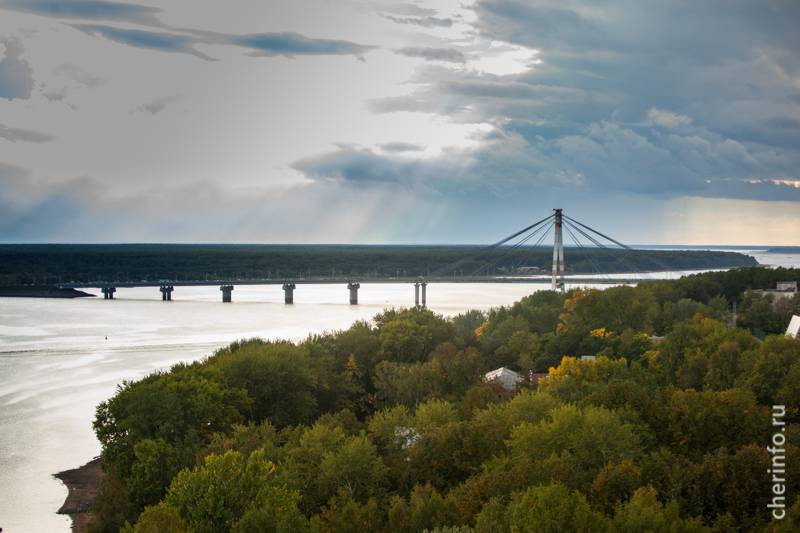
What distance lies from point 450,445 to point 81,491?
38.8 ft

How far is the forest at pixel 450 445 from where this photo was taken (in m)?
11.5

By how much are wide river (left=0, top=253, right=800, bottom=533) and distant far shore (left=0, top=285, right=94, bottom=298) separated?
424cm

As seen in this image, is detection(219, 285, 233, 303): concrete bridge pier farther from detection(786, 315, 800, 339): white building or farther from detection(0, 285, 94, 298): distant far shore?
detection(786, 315, 800, 339): white building

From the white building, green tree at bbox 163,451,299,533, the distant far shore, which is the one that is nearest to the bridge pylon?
the white building

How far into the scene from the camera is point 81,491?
1966cm

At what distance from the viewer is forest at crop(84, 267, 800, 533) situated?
451 inches

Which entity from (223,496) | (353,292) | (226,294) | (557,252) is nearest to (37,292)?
(226,294)

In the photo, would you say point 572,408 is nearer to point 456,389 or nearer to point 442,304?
point 456,389

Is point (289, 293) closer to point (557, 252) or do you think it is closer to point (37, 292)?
point (37, 292)

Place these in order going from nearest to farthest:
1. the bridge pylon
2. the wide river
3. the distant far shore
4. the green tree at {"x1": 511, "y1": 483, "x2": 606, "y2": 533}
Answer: the green tree at {"x1": 511, "y1": 483, "x2": 606, "y2": 533} → the wide river → the bridge pylon → the distant far shore

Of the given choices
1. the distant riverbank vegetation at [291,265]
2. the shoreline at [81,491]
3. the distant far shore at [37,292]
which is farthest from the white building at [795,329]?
the distant far shore at [37,292]

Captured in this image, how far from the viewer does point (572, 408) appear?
15.2 meters

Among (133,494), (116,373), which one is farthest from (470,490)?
(116,373)

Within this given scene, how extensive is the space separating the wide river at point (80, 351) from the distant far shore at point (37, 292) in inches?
167
